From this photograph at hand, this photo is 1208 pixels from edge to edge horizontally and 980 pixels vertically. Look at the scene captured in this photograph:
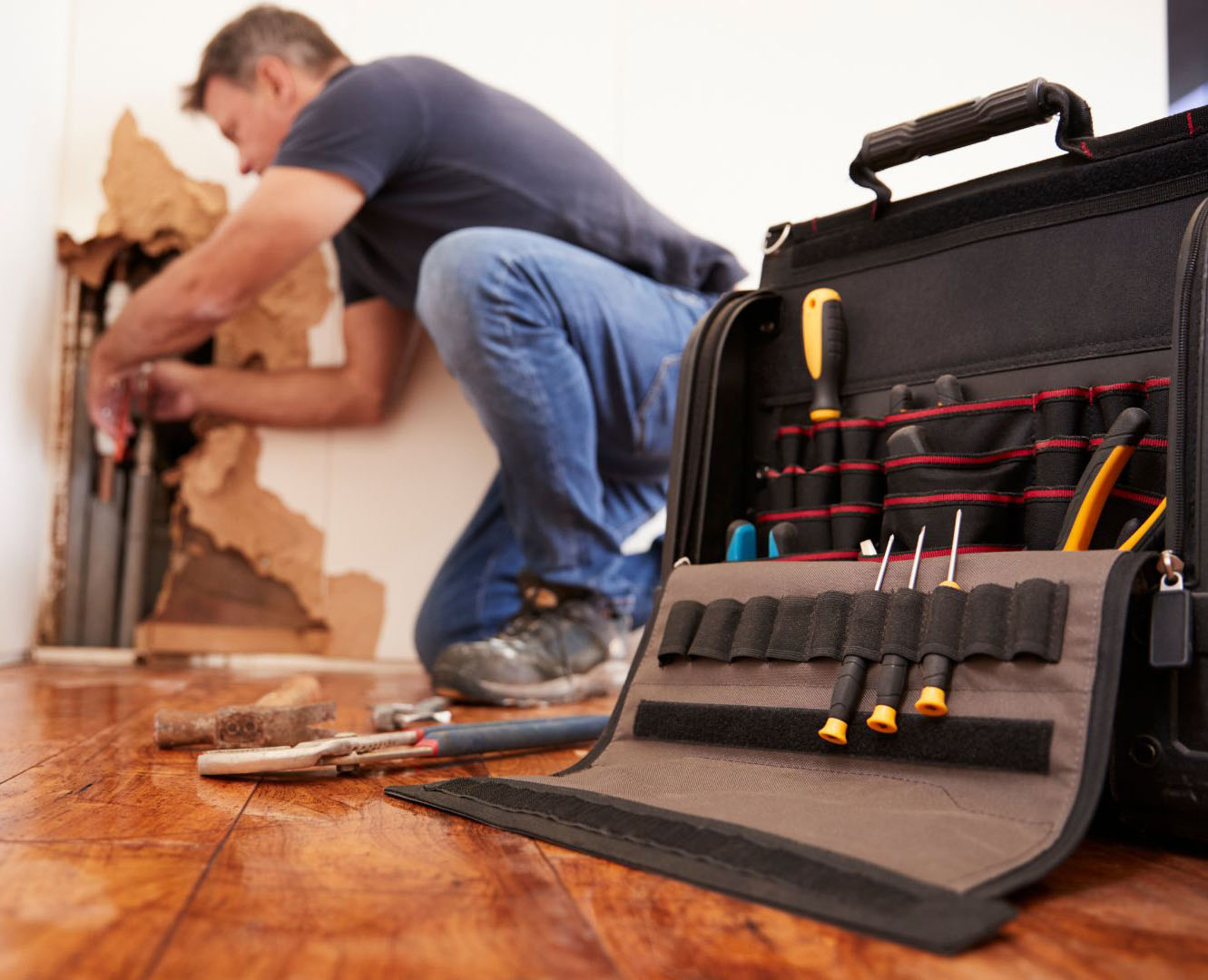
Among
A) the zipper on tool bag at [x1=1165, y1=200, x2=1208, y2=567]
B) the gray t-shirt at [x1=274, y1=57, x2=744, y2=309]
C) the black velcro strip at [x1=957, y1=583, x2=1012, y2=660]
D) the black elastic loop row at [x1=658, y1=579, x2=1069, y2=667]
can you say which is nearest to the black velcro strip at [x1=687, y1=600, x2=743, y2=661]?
the black elastic loop row at [x1=658, y1=579, x2=1069, y2=667]

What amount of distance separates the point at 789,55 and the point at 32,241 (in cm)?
192

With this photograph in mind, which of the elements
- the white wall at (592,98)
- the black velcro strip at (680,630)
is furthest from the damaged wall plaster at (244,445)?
the black velcro strip at (680,630)

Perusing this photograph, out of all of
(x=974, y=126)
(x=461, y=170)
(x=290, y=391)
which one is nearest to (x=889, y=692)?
(x=974, y=126)

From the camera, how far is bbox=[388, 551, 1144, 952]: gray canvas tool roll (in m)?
0.60

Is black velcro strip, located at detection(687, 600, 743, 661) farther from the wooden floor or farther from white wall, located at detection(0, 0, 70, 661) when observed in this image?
white wall, located at detection(0, 0, 70, 661)

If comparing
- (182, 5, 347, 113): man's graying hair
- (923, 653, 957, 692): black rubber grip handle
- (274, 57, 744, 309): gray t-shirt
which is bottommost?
(923, 653, 957, 692): black rubber grip handle

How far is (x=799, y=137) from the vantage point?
2346 mm

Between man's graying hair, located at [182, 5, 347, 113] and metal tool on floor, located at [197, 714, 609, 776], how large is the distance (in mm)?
1835

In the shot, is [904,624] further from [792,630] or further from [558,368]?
[558,368]

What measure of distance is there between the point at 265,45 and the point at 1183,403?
2.25 m

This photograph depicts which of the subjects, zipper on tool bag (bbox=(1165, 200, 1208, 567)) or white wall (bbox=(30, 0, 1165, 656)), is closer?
zipper on tool bag (bbox=(1165, 200, 1208, 567))

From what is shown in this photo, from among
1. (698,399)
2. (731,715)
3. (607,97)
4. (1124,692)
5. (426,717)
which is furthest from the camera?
(607,97)

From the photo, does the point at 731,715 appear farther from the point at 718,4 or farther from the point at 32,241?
the point at 32,241

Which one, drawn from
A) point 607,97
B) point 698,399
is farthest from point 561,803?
point 607,97
